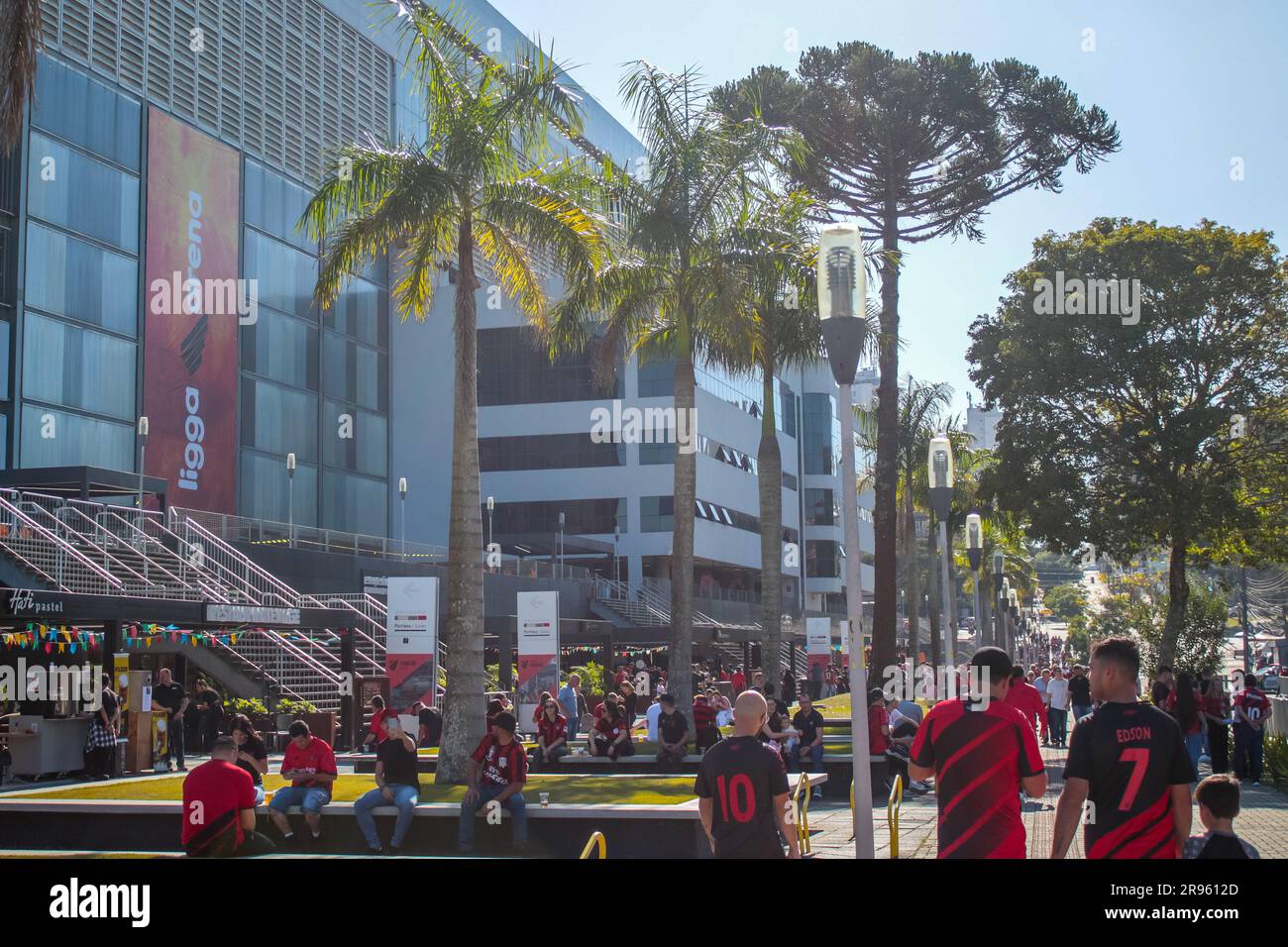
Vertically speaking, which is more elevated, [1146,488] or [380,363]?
[380,363]

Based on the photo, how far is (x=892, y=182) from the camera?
30.1m

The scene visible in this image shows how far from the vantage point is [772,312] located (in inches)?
Answer: 1093

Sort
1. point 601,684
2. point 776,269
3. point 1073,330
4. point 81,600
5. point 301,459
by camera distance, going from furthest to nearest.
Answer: point 301,459 → point 601,684 → point 1073,330 → point 776,269 → point 81,600

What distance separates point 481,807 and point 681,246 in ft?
40.9

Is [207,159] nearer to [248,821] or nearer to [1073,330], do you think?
[1073,330]

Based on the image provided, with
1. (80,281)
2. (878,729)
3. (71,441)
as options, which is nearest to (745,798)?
(878,729)

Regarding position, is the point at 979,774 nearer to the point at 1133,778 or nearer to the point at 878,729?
the point at 1133,778

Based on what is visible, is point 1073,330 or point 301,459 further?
point 301,459

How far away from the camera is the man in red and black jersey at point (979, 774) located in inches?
255

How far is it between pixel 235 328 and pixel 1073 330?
30.0 meters

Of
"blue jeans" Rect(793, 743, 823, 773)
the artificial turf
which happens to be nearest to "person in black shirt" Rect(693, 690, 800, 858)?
the artificial turf

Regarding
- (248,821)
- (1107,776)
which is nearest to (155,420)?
(248,821)

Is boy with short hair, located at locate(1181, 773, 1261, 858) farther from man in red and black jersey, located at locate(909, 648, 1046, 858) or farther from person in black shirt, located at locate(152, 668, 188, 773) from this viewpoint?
person in black shirt, located at locate(152, 668, 188, 773)

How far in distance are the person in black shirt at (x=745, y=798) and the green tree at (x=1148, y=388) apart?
26.3m
